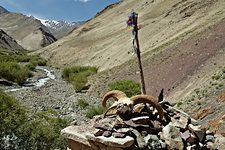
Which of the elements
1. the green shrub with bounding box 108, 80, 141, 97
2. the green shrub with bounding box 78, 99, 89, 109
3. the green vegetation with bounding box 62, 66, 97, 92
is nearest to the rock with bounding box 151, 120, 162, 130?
the green shrub with bounding box 108, 80, 141, 97

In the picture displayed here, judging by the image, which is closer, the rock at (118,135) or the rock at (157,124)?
the rock at (118,135)

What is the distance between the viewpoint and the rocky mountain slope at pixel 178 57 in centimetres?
2282

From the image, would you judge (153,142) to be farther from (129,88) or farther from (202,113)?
(129,88)

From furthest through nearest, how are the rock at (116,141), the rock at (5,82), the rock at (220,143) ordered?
the rock at (5,82), the rock at (220,143), the rock at (116,141)

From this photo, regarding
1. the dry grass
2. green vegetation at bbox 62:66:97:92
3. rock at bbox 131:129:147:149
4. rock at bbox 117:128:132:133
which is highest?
green vegetation at bbox 62:66:97:92

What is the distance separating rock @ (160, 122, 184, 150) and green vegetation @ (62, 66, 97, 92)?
37.2m

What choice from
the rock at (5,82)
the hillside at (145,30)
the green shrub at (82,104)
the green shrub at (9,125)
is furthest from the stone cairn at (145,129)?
the rock at (5,82)

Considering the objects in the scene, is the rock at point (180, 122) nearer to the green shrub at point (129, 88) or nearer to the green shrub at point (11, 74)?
the green shrub at point (129, 88)

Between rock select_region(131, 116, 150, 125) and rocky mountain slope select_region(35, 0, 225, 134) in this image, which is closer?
rock select_region(131, 116, 150, 125)

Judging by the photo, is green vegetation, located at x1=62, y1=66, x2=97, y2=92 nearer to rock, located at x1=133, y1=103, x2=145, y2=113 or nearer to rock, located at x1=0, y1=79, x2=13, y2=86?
rock, located at x1=0, y1=79, x2=13, y2=86

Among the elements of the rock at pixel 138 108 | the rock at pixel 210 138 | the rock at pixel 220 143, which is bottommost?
the rock at pixel 220 143

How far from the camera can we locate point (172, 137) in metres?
8.30

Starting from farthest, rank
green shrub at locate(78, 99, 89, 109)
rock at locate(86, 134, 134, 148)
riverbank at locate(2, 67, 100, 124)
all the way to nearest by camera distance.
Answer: green shrub at locate(78, 99, 89, 109) < riverbank at locate(2, 67, 100, 124) < rock at locate(86, 134, 134, 148)

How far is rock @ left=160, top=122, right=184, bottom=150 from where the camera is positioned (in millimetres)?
8227
